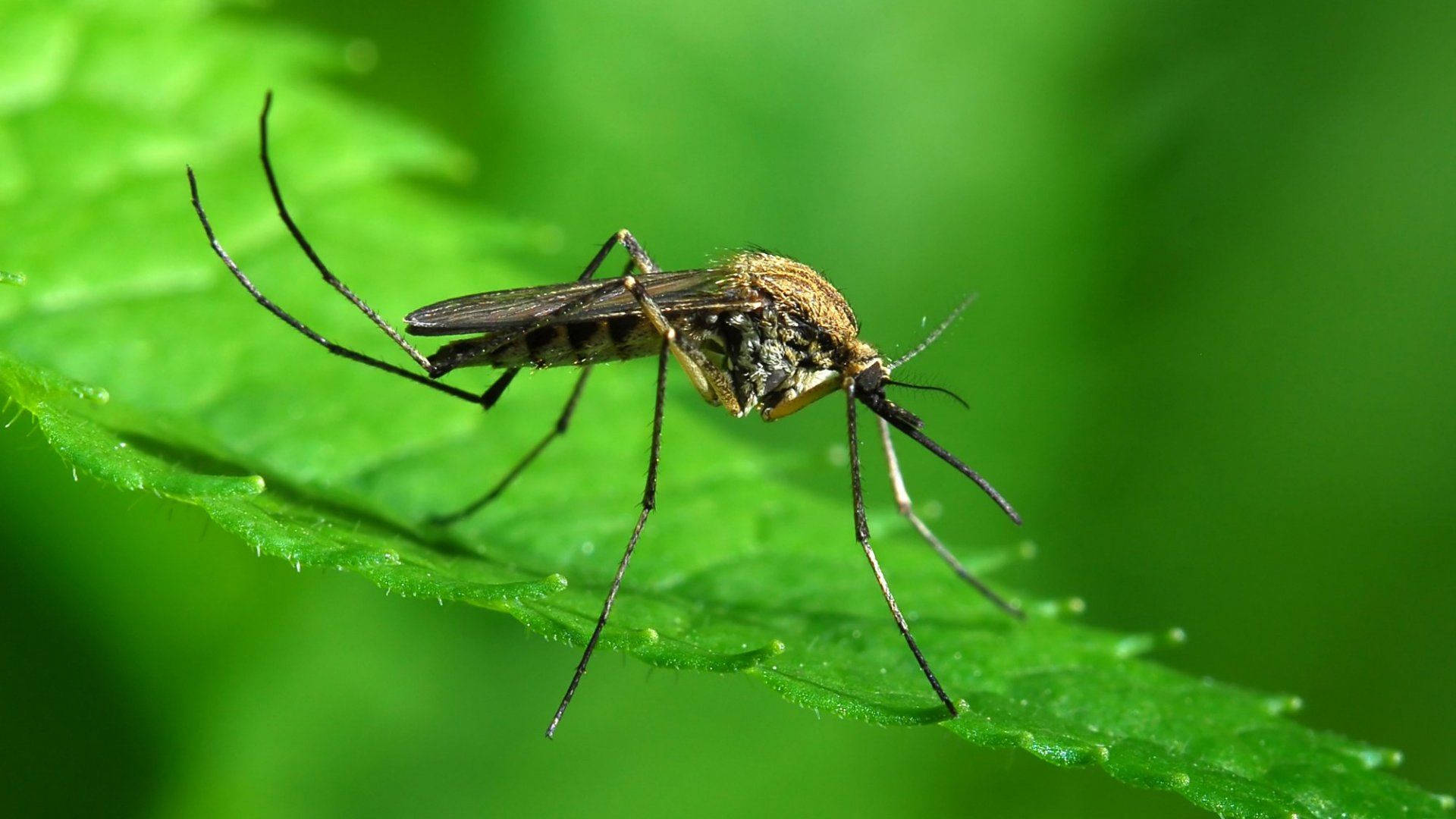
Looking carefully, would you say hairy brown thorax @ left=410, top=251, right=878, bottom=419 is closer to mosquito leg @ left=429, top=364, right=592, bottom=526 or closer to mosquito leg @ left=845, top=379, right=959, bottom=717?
mosquito leg @ left=845, top=379, right=959, bottom=717

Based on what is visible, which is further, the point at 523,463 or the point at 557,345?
the point at 523,463

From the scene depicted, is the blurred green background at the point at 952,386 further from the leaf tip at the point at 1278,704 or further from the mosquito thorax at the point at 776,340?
the leaf tip at the point at 1278,704

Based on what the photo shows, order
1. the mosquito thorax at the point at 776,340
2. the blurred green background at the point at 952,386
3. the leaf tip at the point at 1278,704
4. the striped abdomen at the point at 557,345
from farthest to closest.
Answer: the blurred green background at the point at 952,386 → the mosquito thorax at the point at 776,340 → the striped abdomen at the point at 557,345 → the leaf tip at the point at 1278,704

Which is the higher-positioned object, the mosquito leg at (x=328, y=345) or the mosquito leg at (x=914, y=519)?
the mosquito leg at (x=914, y=519)

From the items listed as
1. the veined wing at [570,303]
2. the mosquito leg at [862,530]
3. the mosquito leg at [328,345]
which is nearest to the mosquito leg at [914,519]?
the mosquito leg at [862,530]

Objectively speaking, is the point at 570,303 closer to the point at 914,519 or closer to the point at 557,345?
the point at 557,345

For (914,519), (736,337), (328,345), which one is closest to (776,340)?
(736,337)

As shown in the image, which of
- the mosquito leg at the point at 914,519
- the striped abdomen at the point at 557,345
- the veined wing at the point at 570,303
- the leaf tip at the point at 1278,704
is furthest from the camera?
the mosquito leg at the point at 914,519
